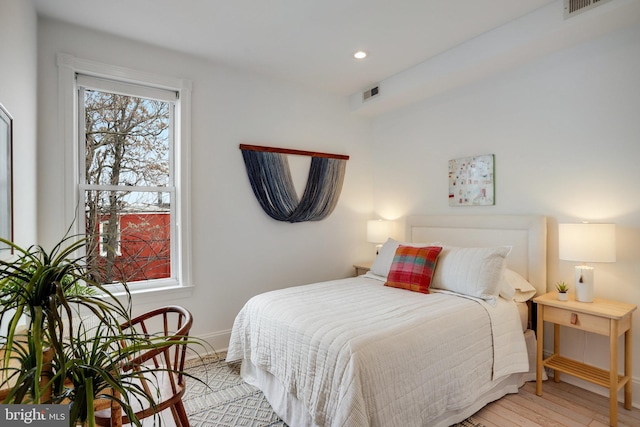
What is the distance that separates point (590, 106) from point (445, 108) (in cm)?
128

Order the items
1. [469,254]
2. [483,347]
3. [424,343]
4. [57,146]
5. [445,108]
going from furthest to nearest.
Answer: [445,108] < [469,254] < [57,146] < [483,347] < [424,343]

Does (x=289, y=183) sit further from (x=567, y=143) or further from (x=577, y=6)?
(x=577, y=6)

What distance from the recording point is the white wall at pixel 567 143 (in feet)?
8.18

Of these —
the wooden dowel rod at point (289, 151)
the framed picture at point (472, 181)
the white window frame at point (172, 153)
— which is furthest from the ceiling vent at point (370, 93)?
the white window frame at point (172, 153)

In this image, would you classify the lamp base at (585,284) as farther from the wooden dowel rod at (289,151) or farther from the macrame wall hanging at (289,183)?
the wooden dowel rod at (289,151)

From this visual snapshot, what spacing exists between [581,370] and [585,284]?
0.62 meters

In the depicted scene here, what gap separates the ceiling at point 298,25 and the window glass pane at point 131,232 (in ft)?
4.36

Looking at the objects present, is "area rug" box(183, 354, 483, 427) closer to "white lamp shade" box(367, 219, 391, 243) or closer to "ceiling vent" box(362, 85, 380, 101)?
"white lamp shade" box(367, 219, 391, 243)

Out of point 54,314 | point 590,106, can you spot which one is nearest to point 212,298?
point 54,314

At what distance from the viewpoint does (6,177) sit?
168 centimetres

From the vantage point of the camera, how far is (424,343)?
2008 mm

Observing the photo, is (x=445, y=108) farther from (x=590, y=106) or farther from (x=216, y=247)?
(x=216, y=247)

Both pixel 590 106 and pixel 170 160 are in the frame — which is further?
pixel 170 160

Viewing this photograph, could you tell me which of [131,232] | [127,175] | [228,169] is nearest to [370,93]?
[228,169]
